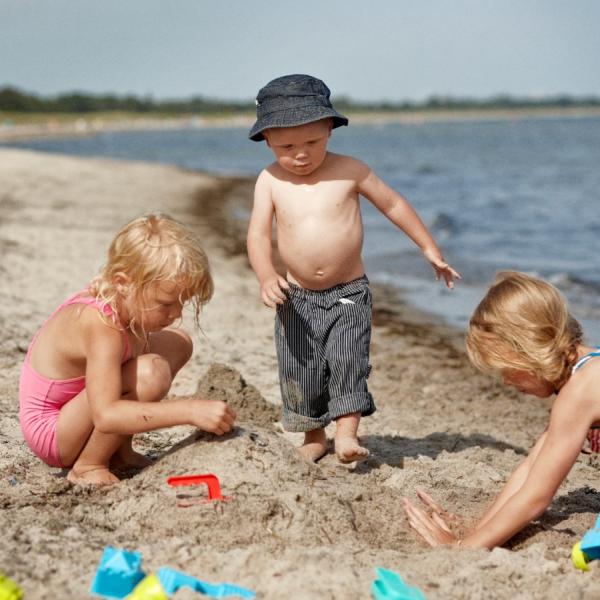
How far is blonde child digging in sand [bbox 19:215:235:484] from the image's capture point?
9.96 feet

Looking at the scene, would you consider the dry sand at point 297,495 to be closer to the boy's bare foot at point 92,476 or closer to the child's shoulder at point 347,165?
the boy's bare foot at point 92,476

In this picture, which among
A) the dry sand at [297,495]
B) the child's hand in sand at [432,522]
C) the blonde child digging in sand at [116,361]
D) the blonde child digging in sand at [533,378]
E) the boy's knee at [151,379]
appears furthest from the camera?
the boy's knee at [151,379]

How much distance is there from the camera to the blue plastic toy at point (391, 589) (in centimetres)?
230

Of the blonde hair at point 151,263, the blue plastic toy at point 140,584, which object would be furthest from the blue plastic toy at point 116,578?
the blonde hair at point 151,263

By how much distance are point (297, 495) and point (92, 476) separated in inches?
32.8

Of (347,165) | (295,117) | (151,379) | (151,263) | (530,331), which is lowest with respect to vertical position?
(151,379)

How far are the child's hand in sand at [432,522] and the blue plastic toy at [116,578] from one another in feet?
3.36

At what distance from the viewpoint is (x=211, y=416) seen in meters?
2.99

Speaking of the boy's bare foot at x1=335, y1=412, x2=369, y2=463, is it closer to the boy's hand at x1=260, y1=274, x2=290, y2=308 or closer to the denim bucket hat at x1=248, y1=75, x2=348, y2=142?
the boy's hand at x1=260, y1=274, x2=290, y2=308

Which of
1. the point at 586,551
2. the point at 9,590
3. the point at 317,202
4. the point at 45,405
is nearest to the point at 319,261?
the point at 317,202

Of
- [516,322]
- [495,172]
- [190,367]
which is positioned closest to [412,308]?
Answer: [190,367]

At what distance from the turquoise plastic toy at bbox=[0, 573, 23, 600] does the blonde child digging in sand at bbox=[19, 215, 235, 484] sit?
31.1 inches

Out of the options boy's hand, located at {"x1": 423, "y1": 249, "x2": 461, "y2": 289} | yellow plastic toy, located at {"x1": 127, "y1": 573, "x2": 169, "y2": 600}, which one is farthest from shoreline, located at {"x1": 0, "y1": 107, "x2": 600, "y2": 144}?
yellow plastic toy, located at {"x1": 127, "y1": 573, "x2": 169, "y2": 600}

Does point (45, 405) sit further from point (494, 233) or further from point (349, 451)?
point (494, 233)
